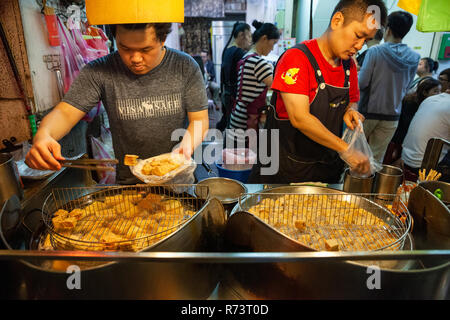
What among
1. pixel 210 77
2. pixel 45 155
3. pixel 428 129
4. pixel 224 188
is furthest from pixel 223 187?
pixel 210 77

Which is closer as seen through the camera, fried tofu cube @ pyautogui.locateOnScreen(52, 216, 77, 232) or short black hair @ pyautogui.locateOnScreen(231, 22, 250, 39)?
fried tofu cube @ pyautogui.locateOnScreen(52, 216, 77, 232)

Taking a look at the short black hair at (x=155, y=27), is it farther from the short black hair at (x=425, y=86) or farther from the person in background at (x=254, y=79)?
the short black hair at (x=425, y=86)

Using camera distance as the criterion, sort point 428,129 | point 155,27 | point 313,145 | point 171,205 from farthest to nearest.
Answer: point 428,129
point 313,145
point 155,27
point 171,205

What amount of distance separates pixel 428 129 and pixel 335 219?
2816mm

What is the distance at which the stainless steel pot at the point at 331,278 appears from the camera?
3.09ft

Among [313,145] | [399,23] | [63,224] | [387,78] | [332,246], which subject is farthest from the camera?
[387,78]

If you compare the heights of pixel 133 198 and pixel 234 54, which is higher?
pixel 234 54

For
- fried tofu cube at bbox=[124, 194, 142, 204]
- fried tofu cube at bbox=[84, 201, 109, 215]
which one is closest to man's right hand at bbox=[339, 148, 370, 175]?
fried tofu cube at bbox=[124, 194, 142, 204]

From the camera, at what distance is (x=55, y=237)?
116cm

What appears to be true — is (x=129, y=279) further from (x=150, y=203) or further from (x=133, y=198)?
(x=133, y=198)

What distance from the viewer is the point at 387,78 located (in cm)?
399

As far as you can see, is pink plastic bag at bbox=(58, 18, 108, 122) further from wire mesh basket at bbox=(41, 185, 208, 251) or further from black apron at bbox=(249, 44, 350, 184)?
black apron at bbox=(249, 44, 350, 184)

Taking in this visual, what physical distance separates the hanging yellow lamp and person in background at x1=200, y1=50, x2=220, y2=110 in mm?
7372

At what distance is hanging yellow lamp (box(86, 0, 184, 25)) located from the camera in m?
1.36
